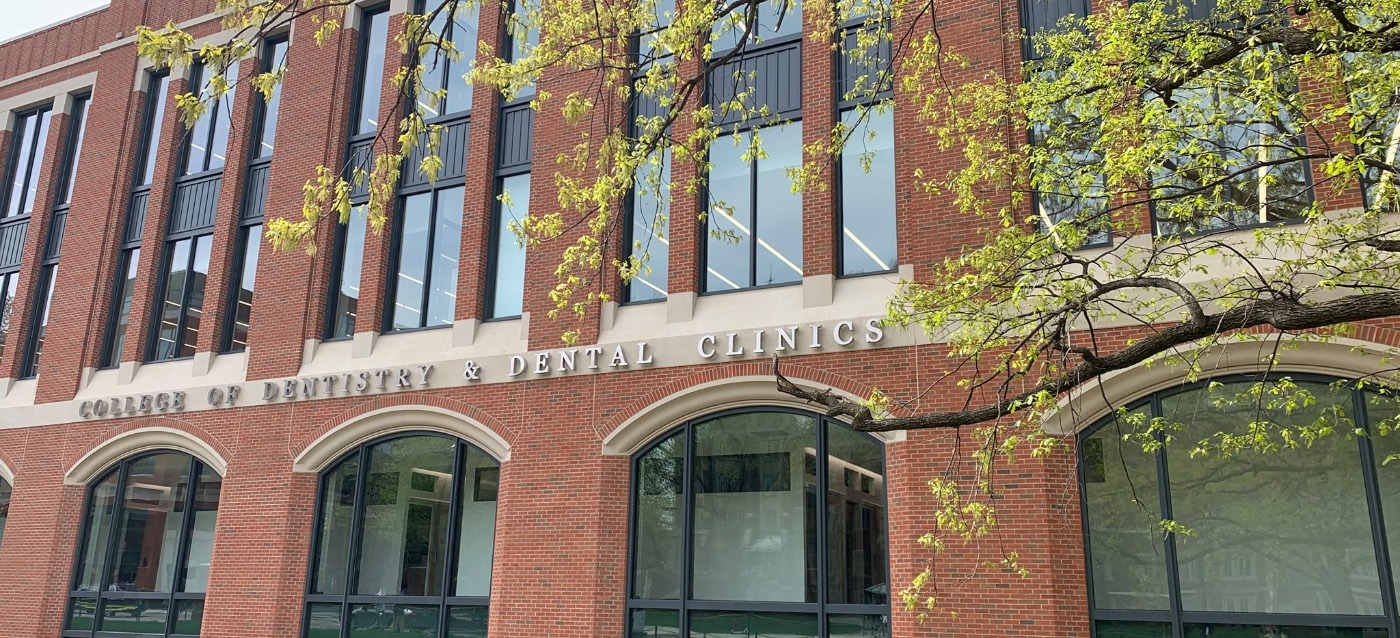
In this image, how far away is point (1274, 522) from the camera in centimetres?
1011

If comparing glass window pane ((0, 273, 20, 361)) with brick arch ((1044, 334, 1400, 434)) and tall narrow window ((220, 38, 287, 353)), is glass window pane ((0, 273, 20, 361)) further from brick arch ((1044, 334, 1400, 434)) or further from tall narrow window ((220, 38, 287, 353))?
brick arch ((1044, 334, 1400, 434))

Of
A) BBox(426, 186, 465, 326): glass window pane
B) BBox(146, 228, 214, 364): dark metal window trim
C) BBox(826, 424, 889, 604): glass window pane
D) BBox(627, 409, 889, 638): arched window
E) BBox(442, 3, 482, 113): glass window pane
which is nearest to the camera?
BBox(826, 424, 889, 604): glass window pane

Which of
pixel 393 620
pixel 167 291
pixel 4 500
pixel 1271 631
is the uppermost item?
pixel 167 291

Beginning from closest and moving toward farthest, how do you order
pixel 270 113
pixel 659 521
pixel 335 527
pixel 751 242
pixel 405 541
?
pixel 659 521
pixel 751 242
pixel 405 541
pixel 335 527
pixel 270 113

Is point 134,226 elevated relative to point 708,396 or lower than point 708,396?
elevated

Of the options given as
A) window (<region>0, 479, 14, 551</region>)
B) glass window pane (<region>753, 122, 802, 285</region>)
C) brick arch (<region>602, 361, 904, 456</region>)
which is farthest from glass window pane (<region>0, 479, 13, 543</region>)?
glass window pane (<region>753, 122, 802, 285</region>)

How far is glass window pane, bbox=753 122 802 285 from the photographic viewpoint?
13.2 meters

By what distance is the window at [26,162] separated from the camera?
21.4 m

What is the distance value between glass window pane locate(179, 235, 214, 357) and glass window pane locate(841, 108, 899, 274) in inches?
456

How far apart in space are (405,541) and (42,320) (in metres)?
10.7

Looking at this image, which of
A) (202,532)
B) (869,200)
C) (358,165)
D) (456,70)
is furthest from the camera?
(456,70)

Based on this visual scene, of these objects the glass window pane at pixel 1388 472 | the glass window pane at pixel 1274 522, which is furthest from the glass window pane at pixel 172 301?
the glass window pane at pixel 1388 472

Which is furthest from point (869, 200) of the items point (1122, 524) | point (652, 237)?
point (1122, 524)

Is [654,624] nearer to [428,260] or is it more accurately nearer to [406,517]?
[406,517]
